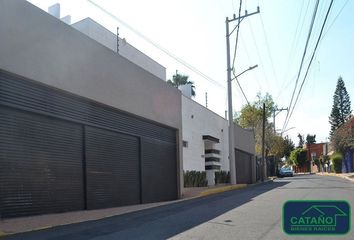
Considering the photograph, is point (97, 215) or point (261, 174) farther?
point (261, 174)

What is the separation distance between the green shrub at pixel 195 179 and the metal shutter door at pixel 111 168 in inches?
386

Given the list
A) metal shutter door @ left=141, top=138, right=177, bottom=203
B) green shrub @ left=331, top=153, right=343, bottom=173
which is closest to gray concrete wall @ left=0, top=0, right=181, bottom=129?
metal shutter door @ left=141, top=138, right=177, bottom=203

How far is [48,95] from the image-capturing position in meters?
13.9

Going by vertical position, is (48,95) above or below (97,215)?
above

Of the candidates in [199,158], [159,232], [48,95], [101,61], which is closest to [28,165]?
[48,95]

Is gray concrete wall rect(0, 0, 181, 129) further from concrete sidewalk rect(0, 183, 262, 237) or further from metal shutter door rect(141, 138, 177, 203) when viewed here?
concrete sidewalk rect(0, 183, 262, 237)

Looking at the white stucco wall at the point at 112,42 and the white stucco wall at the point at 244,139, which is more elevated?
the white stucco wall at the point at 112,42

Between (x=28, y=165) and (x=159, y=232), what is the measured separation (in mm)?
4497

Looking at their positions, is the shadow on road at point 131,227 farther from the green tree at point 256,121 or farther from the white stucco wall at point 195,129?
the green tree at point 256,121

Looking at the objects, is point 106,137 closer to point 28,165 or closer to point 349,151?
point 28,165

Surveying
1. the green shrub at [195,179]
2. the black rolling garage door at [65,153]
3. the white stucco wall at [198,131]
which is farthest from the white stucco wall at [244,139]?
the black rolling garage door at [65,153]

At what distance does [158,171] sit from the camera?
22.4 metres

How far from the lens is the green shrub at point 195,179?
29531 millimetres

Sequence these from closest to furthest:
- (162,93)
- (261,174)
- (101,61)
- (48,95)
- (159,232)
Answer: (159,232), (48,95), (101,61), (162,93), (261,174)
